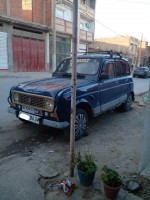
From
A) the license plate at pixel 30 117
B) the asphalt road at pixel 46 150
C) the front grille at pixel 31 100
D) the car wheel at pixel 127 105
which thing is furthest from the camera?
the car wheel at pixel 127 105

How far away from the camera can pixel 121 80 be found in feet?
18.4

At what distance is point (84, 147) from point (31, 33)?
16.9 meters

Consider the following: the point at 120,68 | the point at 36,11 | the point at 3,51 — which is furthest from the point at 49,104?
the point at 36,11

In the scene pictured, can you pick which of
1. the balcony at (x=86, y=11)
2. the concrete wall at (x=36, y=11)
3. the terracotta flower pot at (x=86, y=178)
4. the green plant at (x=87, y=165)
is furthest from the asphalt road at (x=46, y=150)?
the balcony at (x=86, y=11)

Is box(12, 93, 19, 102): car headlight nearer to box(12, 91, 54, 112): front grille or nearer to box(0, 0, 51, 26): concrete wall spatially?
box(12, 91, 54, 112): front grille

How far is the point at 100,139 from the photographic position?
4.05 metres

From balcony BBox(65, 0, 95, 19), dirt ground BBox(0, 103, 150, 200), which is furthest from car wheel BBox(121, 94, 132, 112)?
balcony BBox(65, 0, 95, 19)

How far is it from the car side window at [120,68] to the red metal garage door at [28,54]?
13.5m

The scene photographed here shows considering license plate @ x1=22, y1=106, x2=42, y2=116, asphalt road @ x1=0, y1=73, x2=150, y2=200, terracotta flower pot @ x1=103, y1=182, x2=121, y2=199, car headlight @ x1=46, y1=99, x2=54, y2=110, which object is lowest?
asphalt road @ x1=0, y1=73, x2=150, y2=200

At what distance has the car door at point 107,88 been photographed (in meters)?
4.55

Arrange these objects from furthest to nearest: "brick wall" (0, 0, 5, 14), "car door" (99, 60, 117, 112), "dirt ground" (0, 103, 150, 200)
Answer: "brick wall" (0, 0, 5, 14) < "car door" (99, 60, 117, 112) < "dirt ground" (0, 103, 150, 200)

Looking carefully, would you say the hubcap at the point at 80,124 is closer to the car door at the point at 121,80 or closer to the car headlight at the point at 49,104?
the car headlight at the point at 49,104

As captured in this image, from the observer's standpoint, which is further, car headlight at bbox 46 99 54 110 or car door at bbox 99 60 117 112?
car door at bbox 99 60 117 112

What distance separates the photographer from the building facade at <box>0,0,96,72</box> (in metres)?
15.8
